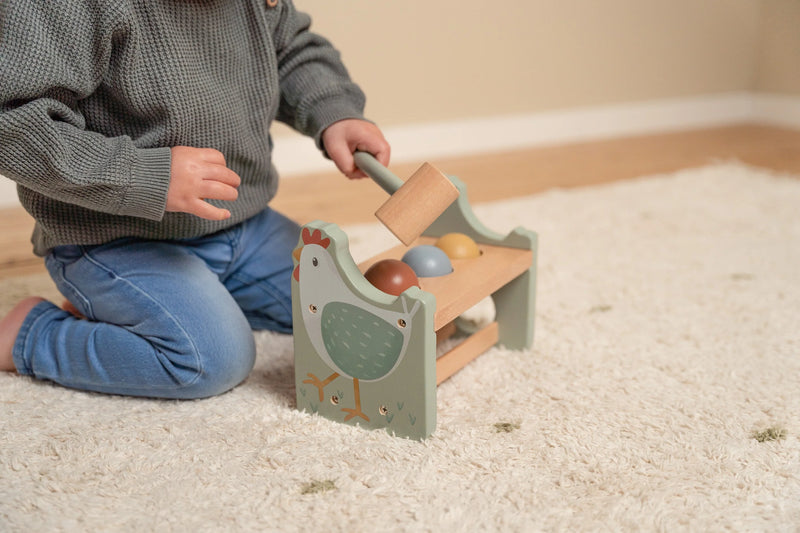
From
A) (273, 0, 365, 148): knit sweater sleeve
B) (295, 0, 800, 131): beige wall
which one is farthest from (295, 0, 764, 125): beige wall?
(273, 0, 365, 148): knit sweater sleeve

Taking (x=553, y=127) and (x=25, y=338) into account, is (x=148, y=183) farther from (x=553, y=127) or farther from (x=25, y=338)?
(x=553, y=127)

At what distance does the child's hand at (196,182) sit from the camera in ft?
2.40

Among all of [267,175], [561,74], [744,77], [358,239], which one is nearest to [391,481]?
[267,175]

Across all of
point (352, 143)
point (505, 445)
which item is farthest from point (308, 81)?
point (505, 445)

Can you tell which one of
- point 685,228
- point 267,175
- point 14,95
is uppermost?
point 14,95

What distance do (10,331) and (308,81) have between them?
0.44 metres

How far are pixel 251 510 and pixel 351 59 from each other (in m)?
1.43

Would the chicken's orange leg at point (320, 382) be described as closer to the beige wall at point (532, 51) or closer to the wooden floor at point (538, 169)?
the wooden floor at point (538, 169)

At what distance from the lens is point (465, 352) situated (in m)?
0.84

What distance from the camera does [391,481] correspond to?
644mm

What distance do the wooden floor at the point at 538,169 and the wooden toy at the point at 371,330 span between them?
2.14 feet

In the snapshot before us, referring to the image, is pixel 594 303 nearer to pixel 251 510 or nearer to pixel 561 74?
pixel 251 510

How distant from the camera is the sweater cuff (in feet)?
2.38

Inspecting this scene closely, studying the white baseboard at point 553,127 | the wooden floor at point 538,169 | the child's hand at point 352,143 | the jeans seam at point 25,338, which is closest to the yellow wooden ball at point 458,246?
the child's hand at point 352,143
